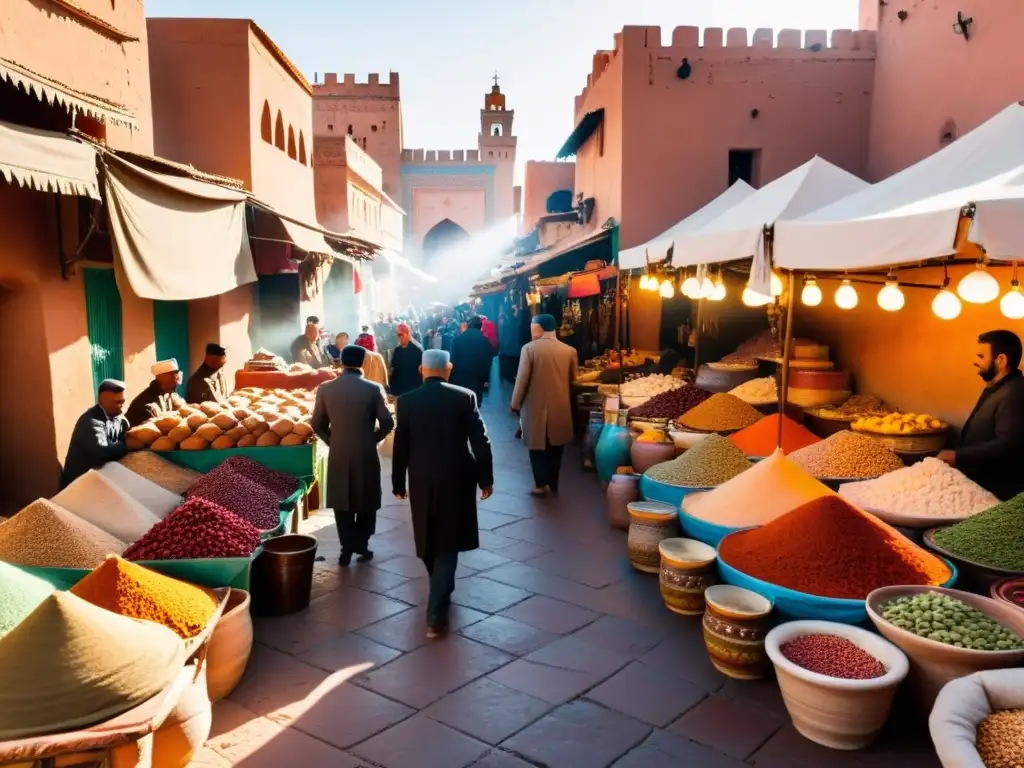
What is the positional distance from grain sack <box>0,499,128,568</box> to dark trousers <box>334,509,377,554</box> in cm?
173

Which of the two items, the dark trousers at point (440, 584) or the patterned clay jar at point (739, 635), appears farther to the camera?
the dark trousers at point (440, 584)

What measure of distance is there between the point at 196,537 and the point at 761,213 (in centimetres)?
490

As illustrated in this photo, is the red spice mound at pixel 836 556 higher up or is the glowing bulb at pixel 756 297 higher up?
the glowing bulb at pixel 756 297

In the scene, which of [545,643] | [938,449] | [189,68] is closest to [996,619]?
[545,643]

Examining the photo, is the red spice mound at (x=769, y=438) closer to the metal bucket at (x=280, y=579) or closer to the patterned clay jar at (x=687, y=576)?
the patterned clay jar at (x=687, y=576)

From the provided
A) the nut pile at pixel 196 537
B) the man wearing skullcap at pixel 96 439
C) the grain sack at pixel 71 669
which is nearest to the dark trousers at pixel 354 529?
the nut pile at pixel 196 537

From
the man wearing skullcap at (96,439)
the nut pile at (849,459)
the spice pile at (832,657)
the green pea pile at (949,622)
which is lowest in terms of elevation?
the spice pile at (832,657)

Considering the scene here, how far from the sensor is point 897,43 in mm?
9156

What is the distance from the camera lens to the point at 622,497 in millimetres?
5980

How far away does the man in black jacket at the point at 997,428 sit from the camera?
441cm

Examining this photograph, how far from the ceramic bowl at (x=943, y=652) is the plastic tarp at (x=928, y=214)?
1.54 m

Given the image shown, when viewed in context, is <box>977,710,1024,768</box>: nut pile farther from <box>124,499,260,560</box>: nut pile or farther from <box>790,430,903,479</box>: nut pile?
<box>124,499,260,560</box>: nut pile

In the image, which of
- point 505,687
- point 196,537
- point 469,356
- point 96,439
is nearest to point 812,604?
point 505,687

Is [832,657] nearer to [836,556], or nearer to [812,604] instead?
[812,604]
